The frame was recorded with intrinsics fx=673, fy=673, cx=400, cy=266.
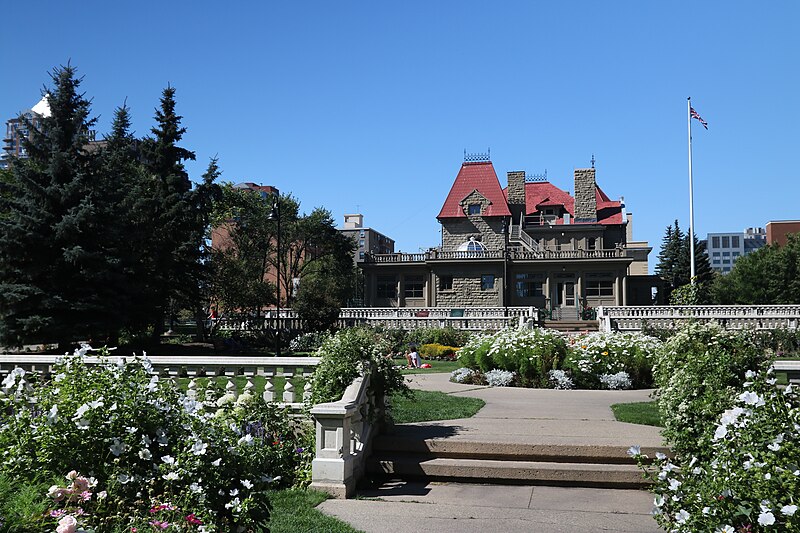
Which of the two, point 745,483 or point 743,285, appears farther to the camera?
point 743,285

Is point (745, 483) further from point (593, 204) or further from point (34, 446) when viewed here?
point (593, 204)

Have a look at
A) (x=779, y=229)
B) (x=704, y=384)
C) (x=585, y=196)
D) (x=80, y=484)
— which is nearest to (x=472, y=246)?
(x=585, y=196)

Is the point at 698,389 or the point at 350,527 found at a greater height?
the point at 698,389

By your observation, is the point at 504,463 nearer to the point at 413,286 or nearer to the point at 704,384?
the point at 704,384

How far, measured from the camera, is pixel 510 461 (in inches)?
336

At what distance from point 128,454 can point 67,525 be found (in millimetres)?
1360

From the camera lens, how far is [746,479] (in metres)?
4.19

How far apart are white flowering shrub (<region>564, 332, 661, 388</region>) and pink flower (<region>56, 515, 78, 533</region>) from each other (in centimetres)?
1445

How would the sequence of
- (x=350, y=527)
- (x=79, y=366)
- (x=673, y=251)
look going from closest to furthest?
(x=79, y=366)
(x=350, y=527)
(x=673, y=251)

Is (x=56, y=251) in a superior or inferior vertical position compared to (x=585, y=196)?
inferior

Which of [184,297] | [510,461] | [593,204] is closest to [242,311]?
[184,297]

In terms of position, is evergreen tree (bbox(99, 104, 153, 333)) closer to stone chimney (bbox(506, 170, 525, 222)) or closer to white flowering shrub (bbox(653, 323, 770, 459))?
white flowering shrub (bbox(653, 323, 770, 459))

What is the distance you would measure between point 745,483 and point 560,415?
7.09 metres

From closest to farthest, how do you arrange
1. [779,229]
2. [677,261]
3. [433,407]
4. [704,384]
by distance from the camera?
[704,384]
[433,407]
[677,261]
[779,229]
